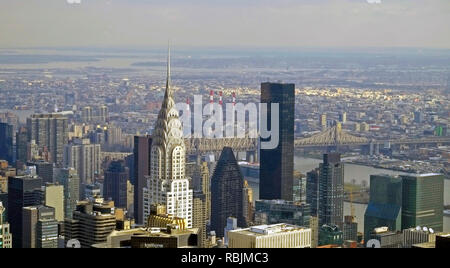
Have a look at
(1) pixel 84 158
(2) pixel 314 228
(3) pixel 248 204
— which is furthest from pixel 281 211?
(1) pixel 84 158

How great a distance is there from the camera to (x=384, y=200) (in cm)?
791

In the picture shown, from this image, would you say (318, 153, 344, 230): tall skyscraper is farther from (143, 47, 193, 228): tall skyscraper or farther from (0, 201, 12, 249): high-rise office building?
(0, 201, 12, 249): high-rise office building

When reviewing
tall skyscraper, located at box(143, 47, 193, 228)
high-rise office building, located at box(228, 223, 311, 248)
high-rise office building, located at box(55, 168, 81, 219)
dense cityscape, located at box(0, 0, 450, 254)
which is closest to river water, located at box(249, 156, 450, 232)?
dense cityscape, located at box(0, 0, 450, 254)

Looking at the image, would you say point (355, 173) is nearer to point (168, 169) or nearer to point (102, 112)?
point (168, 169)

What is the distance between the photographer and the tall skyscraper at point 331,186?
818cm

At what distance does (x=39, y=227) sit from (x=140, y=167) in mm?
1676

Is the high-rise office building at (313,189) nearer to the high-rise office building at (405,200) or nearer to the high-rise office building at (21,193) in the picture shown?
the high-rise office building at (405,200)

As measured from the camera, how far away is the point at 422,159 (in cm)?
770

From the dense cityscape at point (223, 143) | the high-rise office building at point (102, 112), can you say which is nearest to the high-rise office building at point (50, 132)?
the dense cityscape at point (223, 143)

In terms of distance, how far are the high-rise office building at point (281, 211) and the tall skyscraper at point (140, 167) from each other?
3.79ft

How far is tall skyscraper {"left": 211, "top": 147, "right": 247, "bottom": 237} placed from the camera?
312 inches

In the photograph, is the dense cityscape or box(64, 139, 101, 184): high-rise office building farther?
box(64, 139, 101, 184): high-rise office building

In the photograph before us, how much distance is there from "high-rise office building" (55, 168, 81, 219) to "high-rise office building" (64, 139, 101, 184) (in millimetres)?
71
